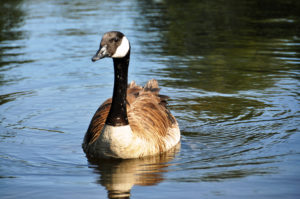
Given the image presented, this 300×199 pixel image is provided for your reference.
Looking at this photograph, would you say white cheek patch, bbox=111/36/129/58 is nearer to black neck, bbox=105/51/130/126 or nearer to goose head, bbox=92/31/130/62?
goose head, bbox=92/31/130/62

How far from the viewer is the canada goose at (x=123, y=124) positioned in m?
8.58

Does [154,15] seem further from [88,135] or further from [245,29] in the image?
[88,135]

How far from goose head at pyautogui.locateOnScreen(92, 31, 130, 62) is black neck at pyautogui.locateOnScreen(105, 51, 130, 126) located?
0.63ft

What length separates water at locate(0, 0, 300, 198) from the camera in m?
7.80

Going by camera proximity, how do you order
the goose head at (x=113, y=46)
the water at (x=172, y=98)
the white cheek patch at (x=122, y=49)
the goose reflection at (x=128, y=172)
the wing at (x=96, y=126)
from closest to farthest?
the goose reflection at (x=128, y=172), the water at (x=172, y=98), the goose head at (x=113, y=46), the white cheek patch at (x=122, y=49), the wing at (x=96, y=126)

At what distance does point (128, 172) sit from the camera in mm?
8297

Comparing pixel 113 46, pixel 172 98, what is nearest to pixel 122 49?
pixel 113 46

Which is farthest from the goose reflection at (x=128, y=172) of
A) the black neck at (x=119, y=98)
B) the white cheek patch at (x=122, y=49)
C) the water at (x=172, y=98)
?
the white cheek patch at (x=122, y=49)

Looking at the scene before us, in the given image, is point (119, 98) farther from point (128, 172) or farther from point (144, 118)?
point (128, 172)

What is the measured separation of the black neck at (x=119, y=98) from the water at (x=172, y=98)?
723 millimetres

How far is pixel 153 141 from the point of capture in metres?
9.11

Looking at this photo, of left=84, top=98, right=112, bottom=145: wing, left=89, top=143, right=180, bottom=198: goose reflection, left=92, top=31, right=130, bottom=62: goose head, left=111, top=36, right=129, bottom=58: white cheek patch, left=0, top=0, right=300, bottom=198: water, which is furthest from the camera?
left=84, top=98, right=112, bottom=145: wing

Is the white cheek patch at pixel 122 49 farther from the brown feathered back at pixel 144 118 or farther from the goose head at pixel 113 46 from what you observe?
the brown feathered back at pixel 144 118

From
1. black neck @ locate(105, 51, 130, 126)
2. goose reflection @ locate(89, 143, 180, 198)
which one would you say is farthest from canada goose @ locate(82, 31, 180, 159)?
goose reflection @ locate(89, 143, 180, 198)
